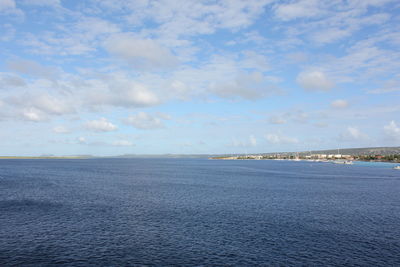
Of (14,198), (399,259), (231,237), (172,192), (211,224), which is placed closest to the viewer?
(399,259)

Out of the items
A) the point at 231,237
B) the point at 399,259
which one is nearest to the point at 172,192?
the point at 231,237

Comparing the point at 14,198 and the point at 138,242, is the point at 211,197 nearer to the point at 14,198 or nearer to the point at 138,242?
the point at 138,242

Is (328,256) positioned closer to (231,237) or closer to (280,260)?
(280,260)

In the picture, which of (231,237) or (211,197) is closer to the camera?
(231,237)

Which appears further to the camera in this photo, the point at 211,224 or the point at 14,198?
the point at 14,198

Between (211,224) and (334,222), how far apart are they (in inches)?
1046

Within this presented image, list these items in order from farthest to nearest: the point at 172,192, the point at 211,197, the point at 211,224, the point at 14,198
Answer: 1. the point at 172,192
2. the point at 211,197
3. the point at 14,198
4. the point at 211,224

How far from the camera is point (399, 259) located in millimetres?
42094

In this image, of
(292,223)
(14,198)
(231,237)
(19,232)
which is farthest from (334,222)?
(14,198)

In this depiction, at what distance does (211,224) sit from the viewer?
60.5 meters

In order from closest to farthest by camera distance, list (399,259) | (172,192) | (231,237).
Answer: (399,259) < (231,237) < (172,192)

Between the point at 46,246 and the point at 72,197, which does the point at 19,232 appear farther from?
the point at 72,197

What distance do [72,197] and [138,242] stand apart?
4996cm

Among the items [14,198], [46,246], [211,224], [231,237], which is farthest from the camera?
[14,198]
